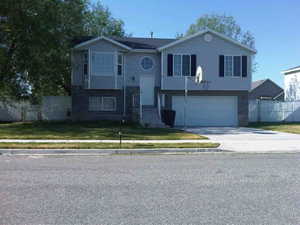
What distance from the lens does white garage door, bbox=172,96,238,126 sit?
26984 mm

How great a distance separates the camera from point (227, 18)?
49.6 m

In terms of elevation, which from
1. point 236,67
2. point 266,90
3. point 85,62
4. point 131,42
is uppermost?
point 131,42

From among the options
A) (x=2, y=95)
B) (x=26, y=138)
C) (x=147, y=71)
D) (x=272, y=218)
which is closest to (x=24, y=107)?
(x=2, y=95)

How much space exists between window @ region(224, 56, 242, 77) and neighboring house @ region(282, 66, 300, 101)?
15.3 meters

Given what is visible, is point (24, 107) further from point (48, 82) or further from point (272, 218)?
point (272, 218)

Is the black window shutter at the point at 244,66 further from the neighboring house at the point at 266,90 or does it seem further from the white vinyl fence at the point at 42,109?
the neighboring house at the point at 266,90

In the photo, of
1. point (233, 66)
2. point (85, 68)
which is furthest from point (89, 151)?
point (233, 66)

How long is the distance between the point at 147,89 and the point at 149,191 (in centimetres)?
2044

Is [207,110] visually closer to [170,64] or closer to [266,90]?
[170,64]

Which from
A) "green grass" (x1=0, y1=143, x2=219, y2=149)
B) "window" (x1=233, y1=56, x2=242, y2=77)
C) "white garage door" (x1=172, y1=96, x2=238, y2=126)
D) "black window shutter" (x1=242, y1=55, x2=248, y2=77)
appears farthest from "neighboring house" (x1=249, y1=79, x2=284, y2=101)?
"green grass" (x1=0, y1=143, x2=219, y2=149)

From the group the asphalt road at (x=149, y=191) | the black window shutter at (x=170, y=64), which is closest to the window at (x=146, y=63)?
the black window shutter at (x=170, y=64)

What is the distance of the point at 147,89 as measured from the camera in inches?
1056

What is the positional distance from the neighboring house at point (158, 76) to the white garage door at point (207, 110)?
76 millimetres

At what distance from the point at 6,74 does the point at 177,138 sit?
13352mm
